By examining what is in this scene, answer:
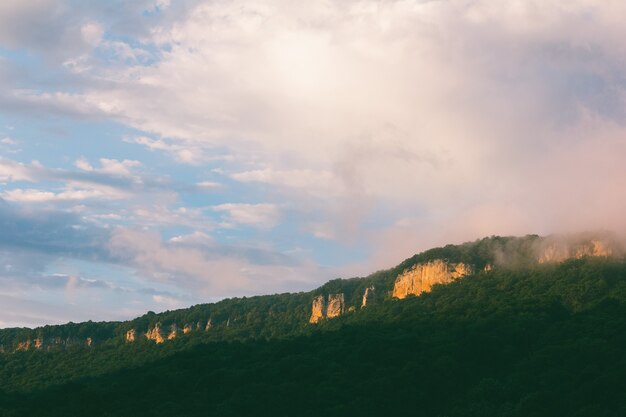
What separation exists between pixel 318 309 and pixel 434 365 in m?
84.4

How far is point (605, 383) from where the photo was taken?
88625 mm

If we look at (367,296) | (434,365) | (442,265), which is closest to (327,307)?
(367,296)

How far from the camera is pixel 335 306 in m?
190

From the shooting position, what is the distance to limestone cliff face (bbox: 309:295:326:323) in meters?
190

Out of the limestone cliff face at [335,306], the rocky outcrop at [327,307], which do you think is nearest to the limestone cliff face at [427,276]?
the limestone cliff face at [335,306]

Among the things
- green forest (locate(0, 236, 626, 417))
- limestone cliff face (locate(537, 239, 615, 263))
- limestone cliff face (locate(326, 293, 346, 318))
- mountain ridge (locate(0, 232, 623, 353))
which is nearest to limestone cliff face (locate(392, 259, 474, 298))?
mountain ridge (locate(0, 232, 623, 353))

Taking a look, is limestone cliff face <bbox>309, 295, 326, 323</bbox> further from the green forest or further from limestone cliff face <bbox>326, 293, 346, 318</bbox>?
the green forest

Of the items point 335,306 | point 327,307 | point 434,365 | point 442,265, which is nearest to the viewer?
point 434,365

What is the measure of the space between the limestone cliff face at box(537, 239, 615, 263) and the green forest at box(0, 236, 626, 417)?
218cm

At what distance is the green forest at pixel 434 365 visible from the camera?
95.8m

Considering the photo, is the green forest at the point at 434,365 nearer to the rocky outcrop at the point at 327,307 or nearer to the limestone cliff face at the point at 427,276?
the limestone cliff face at the point at 427,276

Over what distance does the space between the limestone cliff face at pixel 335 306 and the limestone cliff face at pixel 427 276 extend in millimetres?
15354

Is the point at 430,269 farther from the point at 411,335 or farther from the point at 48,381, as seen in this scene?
the point at 48,381

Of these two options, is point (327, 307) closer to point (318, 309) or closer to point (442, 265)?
point (318, 309)
